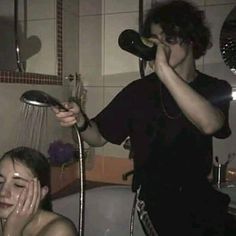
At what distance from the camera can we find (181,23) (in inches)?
37.7

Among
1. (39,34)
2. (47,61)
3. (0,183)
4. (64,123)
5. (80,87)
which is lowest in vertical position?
(0,183)

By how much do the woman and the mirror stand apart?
1.14m

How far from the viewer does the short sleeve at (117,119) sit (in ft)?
3.46

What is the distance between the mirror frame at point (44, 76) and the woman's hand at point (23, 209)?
658 mm

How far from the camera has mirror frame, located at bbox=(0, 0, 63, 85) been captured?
4.57ft

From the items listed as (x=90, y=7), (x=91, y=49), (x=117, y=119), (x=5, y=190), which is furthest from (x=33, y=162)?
(x=90, y=7)

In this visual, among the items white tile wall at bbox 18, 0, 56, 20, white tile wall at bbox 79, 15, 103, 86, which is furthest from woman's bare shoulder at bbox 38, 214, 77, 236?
white tile wall at bbox 79, 15, 103, 86

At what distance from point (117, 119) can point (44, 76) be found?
2.50 feet

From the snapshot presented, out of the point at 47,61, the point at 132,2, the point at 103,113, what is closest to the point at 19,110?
the point at 47,61

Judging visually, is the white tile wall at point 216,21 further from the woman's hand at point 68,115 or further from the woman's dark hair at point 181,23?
the woman's hand at point 68,115

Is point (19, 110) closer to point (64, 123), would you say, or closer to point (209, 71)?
point (64, 123)

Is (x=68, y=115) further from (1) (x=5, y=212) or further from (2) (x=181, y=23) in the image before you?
(2) (x=181, y=23)

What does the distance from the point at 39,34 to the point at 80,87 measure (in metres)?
0.44

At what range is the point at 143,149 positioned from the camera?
3.28ft
